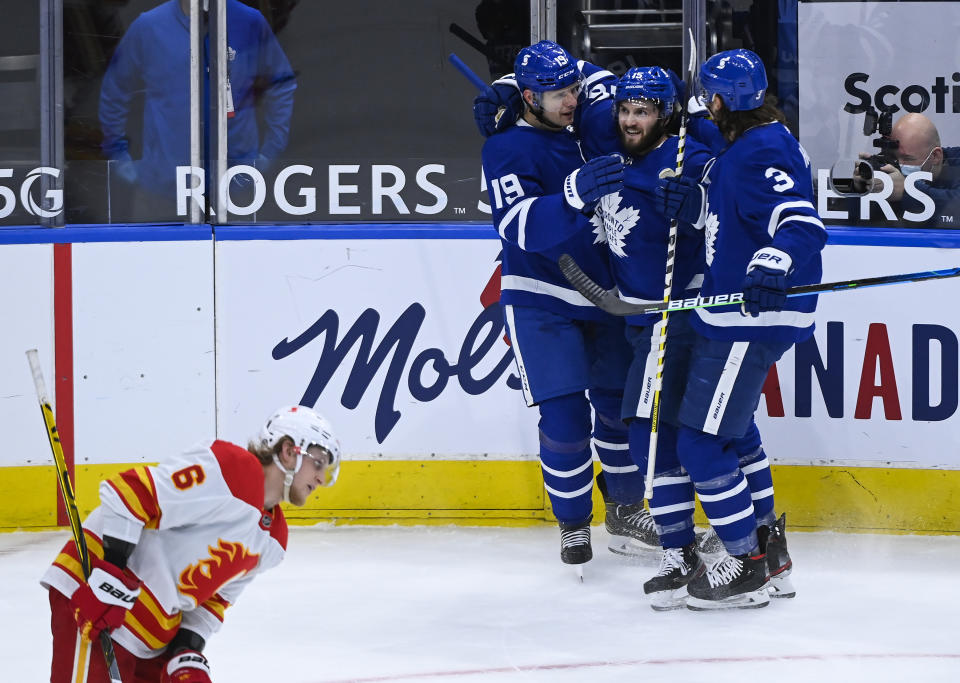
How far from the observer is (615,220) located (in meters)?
3.56

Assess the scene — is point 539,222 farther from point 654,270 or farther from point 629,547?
point 629,547

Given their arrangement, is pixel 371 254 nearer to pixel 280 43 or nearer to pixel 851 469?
pixel 280 43

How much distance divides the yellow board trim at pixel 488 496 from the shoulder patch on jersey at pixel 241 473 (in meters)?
1.98

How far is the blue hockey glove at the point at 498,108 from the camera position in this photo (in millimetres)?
3684

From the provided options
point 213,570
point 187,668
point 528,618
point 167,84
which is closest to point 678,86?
point 528,618

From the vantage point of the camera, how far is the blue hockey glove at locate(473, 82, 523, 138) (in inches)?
145

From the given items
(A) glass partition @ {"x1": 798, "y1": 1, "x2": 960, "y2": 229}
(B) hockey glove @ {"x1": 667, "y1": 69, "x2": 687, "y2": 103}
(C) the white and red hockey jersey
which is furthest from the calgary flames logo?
(A) glass partition @ {"x1": 798, "y1": 1, "x2": 960, "y2": 229}

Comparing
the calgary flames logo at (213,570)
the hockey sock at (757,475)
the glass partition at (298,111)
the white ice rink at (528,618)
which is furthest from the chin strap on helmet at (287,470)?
the glass partition at (298,111)

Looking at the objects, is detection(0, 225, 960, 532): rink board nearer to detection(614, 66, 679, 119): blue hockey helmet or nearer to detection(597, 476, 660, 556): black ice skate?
detection(597, 476, 660, 556): black ice skate

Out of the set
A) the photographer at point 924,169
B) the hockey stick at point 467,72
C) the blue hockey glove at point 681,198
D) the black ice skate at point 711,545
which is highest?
the hockey stick at point 467,72

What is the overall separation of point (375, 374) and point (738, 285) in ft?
4.25

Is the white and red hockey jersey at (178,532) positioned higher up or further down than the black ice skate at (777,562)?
higher up

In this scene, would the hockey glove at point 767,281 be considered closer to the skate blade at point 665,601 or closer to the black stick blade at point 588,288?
the black stick blade at point 588,288

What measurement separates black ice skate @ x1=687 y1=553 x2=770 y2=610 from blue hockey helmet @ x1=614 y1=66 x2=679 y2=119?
1.10m
